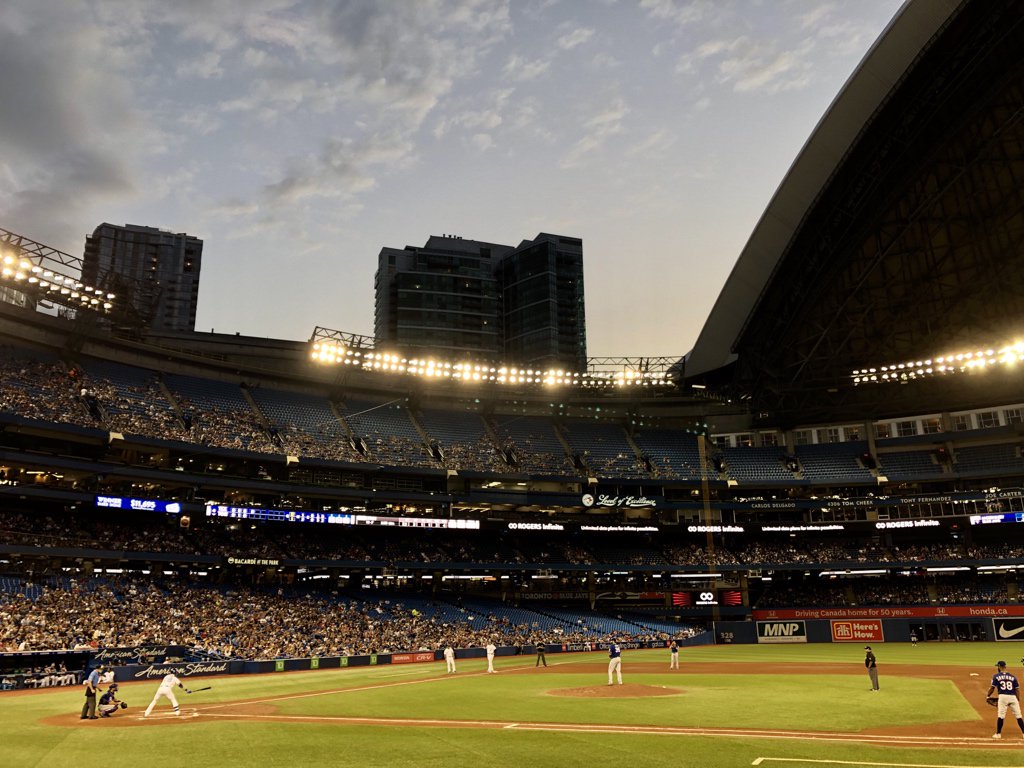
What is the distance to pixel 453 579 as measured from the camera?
72.4m

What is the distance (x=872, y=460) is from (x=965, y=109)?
4101cm

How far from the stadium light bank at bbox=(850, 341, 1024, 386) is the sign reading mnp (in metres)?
23.8

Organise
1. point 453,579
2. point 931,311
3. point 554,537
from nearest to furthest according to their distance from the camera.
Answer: point 931,311 → point 453,579 → point 554,537

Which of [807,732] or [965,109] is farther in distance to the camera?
[965,109]

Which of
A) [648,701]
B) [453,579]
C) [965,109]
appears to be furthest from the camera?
[453,579]

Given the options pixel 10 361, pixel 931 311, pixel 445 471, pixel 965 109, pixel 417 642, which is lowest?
pixel 417 642

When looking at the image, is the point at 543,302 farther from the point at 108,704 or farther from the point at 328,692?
the point at 108,704

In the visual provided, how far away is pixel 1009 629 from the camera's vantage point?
196ft

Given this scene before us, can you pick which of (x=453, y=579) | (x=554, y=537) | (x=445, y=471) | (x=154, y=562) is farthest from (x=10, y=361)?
(x=554, y=537)

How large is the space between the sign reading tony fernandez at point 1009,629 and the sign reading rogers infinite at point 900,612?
28.8 inches

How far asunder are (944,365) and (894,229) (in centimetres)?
1380

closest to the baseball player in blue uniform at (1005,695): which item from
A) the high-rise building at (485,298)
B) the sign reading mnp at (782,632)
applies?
the sign reading mnp at (782,632)

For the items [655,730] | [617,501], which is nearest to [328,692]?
[655,730]

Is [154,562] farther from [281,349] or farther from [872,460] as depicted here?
[872,460]
